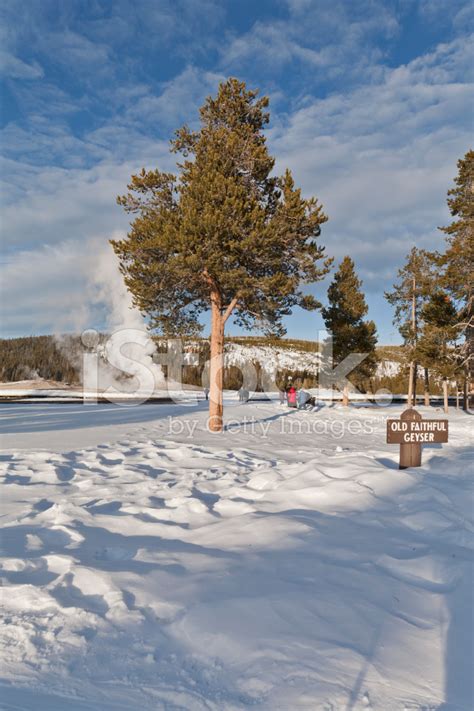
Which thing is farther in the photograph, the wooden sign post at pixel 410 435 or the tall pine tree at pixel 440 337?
the tall pine tree at pixel 440 337

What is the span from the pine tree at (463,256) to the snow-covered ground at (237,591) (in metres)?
18.9

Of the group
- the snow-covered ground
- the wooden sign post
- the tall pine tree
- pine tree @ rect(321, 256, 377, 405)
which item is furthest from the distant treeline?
the snow-covered ground

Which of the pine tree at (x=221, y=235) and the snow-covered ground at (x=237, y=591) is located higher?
the pine tree at (x=221, y=235)

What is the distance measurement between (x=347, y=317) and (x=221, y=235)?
777 inches

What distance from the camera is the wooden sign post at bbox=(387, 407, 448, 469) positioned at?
757 cm

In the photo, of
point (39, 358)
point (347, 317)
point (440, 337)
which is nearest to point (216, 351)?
point (440, 337)

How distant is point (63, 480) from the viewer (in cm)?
623

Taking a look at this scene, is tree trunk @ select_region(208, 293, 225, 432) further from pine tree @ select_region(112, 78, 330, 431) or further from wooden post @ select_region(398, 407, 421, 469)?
wooden post @ select_region(398, 407, 421, 469)

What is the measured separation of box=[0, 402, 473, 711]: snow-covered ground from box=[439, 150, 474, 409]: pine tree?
62.2 ft

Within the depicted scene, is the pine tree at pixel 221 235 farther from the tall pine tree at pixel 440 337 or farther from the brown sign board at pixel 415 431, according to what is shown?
the tall pine tree at pixel 440 337

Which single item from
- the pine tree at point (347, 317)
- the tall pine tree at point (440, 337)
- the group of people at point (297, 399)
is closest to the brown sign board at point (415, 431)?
the group of people at point (297, 399)

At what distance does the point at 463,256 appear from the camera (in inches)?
872

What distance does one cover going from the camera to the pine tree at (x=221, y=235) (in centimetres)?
1214

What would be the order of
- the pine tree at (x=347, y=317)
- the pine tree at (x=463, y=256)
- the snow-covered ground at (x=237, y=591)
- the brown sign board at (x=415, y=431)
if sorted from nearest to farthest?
the snow-covered ground at (x=237, y=591) < the brown sign board at (x=415, y=431) < the pine tree at (x=463, y=256) < the pine tree at (x=347, y=317)
